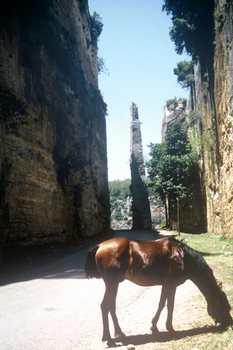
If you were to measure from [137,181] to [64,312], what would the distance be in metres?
42.0

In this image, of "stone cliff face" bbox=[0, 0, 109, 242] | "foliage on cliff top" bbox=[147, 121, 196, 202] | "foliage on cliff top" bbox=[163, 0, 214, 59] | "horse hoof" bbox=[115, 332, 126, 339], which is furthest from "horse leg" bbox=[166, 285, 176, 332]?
"foliage on cliff top" bbox=[147, 121, 196, 202]

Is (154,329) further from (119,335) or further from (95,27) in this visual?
(95,27)

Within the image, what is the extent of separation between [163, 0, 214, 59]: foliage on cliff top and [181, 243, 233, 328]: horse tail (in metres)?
18.2

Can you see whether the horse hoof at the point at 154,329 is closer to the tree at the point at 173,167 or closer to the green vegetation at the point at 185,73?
the tree at the point at 173,167

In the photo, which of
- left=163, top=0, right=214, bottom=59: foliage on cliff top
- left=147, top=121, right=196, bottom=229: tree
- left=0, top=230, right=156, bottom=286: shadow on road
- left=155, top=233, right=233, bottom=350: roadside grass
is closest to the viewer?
left=155, top=233, right=233, bottom=350: roadside grass

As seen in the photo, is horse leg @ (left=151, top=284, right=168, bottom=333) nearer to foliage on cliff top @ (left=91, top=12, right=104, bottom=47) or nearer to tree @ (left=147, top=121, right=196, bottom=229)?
tree @ (left=147, top=121, right=196, bottom=229)

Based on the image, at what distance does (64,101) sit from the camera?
24609 mm

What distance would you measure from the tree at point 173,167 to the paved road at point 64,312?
850 inches

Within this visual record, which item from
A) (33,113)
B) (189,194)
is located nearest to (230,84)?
(33,113)

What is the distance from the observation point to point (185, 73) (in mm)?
32844

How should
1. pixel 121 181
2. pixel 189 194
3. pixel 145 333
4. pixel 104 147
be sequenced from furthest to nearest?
pixel 121 181 → pixel 104 147 → pixel 189 194 → pixel 145 333

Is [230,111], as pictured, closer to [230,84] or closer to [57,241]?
[230,84]

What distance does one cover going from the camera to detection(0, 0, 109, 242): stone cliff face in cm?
1603

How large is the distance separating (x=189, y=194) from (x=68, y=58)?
15345 millimetres
